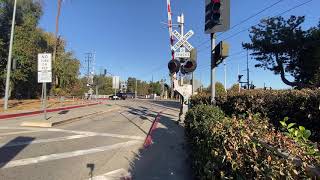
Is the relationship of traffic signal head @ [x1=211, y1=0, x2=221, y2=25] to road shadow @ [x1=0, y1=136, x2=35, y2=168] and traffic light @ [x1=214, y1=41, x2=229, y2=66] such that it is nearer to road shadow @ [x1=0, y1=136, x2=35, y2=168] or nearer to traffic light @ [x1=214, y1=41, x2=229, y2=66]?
traffic light @ [x1=214, y1=41, x2=229, y2=66]

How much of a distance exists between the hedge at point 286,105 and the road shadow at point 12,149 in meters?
5.61

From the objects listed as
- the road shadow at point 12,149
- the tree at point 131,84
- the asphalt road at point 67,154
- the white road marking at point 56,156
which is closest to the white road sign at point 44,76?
the asphalt road at point 67,154

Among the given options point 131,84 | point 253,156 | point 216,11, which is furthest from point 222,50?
point 131,84

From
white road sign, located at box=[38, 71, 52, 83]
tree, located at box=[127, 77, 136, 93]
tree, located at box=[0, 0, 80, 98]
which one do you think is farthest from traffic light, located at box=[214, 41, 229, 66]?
tree, located at box=[127, 77, 136, 93]

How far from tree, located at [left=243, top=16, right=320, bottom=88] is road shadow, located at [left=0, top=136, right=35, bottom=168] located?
144 feet

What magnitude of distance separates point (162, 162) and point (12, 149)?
4.07 metres

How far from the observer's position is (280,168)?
355 cm

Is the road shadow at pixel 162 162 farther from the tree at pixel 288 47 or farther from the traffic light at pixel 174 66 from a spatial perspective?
the tree at pixel 288 47

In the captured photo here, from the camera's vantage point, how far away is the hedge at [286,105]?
7922 mm

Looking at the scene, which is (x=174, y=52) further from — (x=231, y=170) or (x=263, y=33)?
(x=263, y=33)

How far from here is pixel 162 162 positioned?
10844 mm

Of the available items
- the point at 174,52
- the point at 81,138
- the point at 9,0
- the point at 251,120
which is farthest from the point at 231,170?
the point at 9,0

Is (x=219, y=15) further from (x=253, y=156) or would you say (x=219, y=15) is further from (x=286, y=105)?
(x=253, y=156)

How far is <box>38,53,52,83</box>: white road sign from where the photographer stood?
2134 cm
